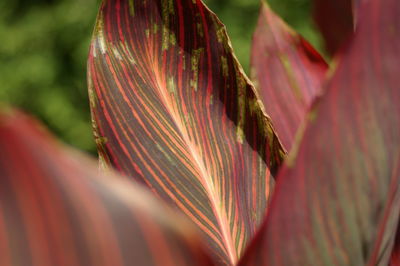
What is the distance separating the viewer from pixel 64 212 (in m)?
0.22

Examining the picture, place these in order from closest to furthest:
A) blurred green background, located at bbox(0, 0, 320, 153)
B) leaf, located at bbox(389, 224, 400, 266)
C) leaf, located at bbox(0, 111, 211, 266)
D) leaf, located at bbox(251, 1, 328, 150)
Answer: leaf, located at bbox(0, 111, 211, 266) < leaf, located at bbox(389, 224, 400, 266) < leaf, located at bbox(251, 1, 328, 150) < blurred green background, located at bbox(0, 0, 320, 153)

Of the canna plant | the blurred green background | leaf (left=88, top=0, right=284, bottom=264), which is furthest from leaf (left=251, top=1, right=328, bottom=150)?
the blurred green background

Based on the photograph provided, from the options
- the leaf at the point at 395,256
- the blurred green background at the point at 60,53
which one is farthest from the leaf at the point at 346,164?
the blurred green background at the point at 60,53

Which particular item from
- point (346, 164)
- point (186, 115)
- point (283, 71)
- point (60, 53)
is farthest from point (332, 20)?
point (60, 53)

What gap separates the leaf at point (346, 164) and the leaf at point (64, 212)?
0.07 metres

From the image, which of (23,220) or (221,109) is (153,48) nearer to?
(221,109)

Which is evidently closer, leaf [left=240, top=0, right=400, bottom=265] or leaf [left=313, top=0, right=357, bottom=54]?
leaf [left=240, top=0, right=400, bottom=265]

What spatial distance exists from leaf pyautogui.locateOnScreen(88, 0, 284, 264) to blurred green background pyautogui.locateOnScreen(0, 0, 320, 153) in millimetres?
2136

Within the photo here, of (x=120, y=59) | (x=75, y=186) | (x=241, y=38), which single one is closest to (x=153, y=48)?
(x=120, y=59)

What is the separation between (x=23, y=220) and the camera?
229 millimetres

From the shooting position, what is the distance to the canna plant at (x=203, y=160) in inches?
8.9

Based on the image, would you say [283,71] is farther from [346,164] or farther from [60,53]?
[60,53]

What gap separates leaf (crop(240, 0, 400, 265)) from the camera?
0.28 meters

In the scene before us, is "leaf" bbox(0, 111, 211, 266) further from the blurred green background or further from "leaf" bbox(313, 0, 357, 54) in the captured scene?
the blurred green background
